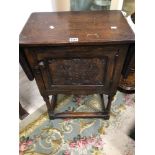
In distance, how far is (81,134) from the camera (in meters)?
1.25

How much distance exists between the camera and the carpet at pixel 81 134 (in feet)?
3.84

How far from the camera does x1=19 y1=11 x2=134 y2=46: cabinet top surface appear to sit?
750 millimetres

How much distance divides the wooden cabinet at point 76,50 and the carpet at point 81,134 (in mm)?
374

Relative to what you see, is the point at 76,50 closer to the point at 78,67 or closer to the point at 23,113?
the point at 78,67

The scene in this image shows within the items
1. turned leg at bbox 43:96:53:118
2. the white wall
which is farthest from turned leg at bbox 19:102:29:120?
the white wall

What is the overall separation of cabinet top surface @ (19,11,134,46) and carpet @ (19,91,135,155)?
755 millimetres

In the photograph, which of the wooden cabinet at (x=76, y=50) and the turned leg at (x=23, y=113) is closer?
the wooden cabinet at (x=76, y=50)

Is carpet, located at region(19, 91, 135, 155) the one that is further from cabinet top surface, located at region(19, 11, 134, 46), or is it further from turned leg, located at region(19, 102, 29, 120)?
cabinet top surface, located at region(19, 11, 134, 46)

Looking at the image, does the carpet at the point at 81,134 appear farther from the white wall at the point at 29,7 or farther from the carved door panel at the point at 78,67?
the white wall at the point at 29,7

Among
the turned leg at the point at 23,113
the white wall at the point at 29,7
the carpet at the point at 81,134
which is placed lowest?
the carpet at the point at 81,134

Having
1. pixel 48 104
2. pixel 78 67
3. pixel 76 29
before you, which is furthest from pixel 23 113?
pixel 76 29

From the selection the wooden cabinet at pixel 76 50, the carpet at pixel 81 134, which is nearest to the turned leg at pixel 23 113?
the carpet at pixel 81 134
